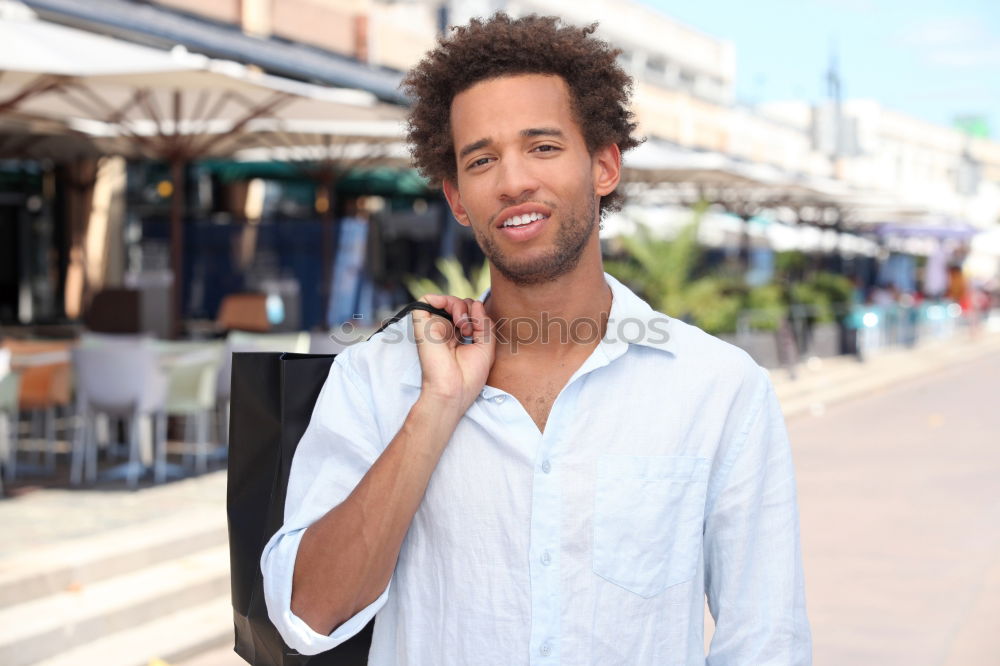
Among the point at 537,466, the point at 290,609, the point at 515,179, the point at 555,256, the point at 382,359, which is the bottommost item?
the point at 290,609

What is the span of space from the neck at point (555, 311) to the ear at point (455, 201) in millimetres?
145

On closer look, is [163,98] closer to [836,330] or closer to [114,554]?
[114,554]

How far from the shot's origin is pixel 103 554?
19.2 feet

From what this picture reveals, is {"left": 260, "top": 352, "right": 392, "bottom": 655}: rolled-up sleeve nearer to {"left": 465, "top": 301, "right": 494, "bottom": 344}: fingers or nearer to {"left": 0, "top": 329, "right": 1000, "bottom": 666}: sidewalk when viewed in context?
{"left": 465, "top": 301, "right": 494, "bottom": 344}: fingers

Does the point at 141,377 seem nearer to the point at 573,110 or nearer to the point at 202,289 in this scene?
the point at 573,110

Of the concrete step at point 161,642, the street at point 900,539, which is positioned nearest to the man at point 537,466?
the concrete step at point 161,642

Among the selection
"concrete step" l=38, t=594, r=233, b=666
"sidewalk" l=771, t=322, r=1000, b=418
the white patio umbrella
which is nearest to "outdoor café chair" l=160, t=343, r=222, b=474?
the white patio umbrella

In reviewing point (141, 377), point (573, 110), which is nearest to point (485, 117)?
point (573, 110)

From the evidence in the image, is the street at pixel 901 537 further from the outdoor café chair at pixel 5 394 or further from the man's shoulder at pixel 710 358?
the outdoor café chair at pixel 5 394

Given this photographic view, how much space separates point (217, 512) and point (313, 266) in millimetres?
11782

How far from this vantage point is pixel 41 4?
1173cm

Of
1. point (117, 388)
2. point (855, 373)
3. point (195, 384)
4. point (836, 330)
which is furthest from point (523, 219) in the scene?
point (836, 330)

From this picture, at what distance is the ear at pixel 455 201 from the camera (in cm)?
206

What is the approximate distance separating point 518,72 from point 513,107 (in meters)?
0.07
